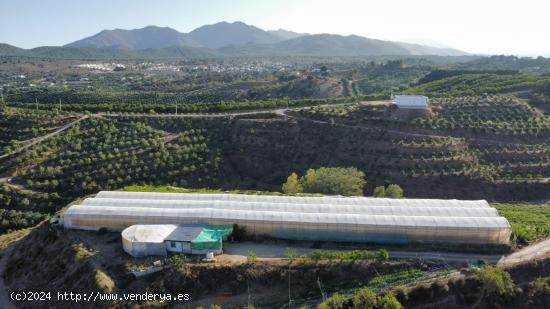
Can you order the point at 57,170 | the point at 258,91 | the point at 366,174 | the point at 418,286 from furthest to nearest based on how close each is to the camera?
the point at 258,91 → the point at 366,174 → the point at 57,170 → the point at 418,286

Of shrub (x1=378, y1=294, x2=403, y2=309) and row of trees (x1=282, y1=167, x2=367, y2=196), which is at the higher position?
row of trees (x1=282, y1=167, x2=367, y2=196)

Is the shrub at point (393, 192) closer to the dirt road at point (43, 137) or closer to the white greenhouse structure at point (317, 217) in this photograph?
the white greenhouse structure at point (317, 217)

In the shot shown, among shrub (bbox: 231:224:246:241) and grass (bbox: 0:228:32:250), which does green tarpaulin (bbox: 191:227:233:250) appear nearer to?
shrub (bbox: 231:224:246:241)

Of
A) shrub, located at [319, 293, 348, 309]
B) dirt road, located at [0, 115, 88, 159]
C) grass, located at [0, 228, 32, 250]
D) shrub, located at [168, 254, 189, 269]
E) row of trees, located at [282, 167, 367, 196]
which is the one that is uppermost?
dirt road, located at [0, 115, 88, 159]

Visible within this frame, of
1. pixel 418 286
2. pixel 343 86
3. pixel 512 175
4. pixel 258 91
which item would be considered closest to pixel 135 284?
pixel 418 286

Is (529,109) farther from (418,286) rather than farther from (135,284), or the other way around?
(135,284)

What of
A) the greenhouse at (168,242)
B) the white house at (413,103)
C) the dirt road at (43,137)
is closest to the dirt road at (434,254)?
the greenhouse at (168,242)

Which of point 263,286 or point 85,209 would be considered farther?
point 85,209

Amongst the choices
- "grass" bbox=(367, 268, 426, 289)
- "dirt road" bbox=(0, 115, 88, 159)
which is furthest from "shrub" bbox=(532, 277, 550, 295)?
"dirt road" bbox=(0, 115, 88, 159)
